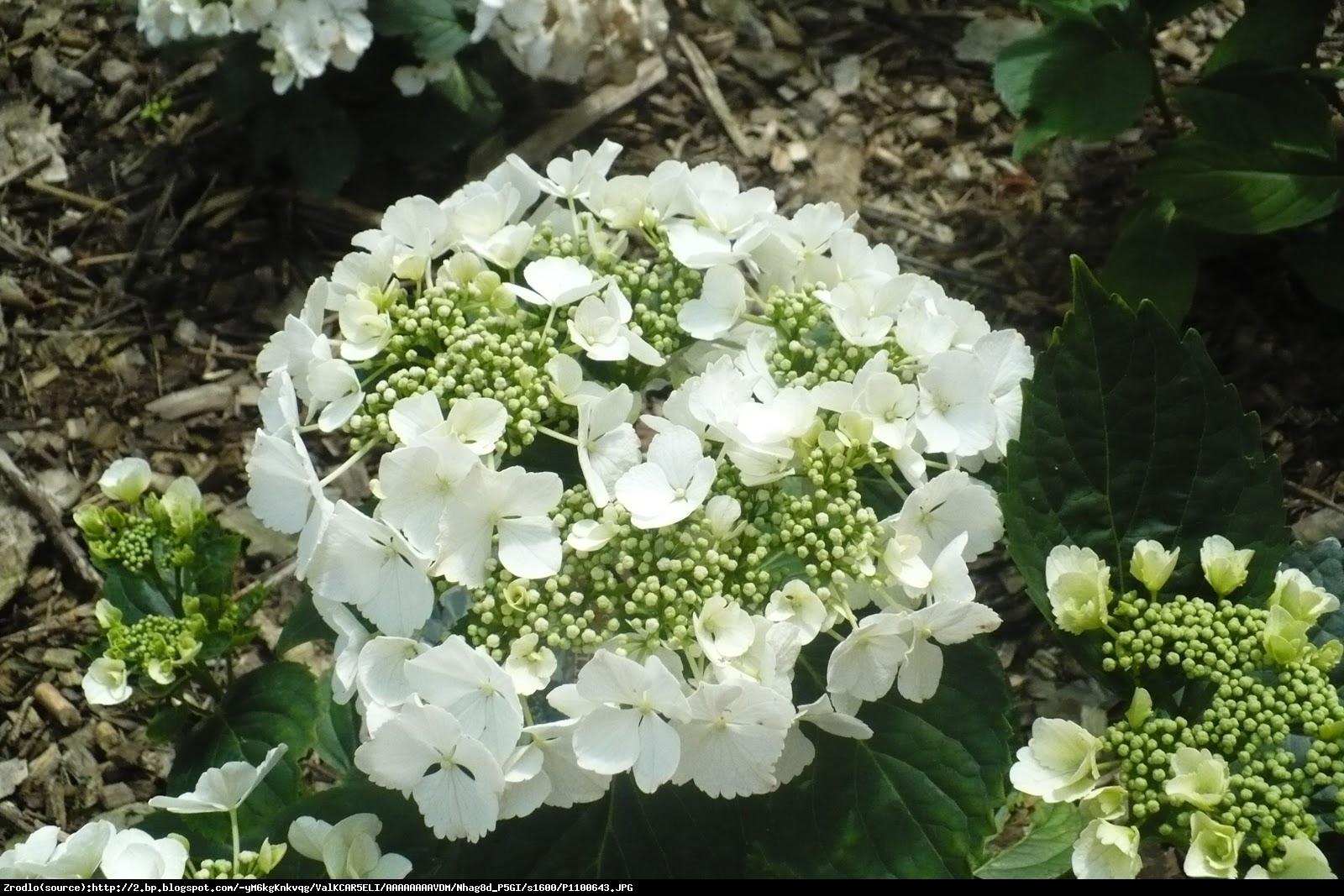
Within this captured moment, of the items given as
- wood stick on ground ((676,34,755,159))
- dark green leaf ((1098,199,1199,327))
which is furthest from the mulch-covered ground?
dark green leaf ((1098,199,1199,327))

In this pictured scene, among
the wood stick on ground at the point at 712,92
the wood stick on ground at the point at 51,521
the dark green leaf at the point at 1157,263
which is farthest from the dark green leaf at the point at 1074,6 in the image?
the wood stick on ground at the point at 51,521

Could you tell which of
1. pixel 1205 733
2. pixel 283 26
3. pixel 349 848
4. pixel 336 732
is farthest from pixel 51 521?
pixel 1205 733

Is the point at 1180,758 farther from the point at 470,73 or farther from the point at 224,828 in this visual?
the point at 470,73

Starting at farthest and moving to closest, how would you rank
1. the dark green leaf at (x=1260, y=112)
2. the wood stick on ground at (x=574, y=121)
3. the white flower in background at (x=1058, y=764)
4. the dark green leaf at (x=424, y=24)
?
the wood stick on ground at (x=574, y=121)
the dark green leaf at (x=424, y=24)
the dark green leaf at (x=1260, y=112)
the white flower in background at (x=1058, y=764)

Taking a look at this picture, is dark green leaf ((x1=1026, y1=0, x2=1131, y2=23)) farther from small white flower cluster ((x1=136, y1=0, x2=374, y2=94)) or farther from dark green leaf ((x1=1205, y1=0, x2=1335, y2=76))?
small white flower cluster ((x1=136, y1=0, x2=374, y2=94))

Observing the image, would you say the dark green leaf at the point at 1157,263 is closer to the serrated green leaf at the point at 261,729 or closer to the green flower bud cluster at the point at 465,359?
the green flower bud cluster at the point at 465,359
